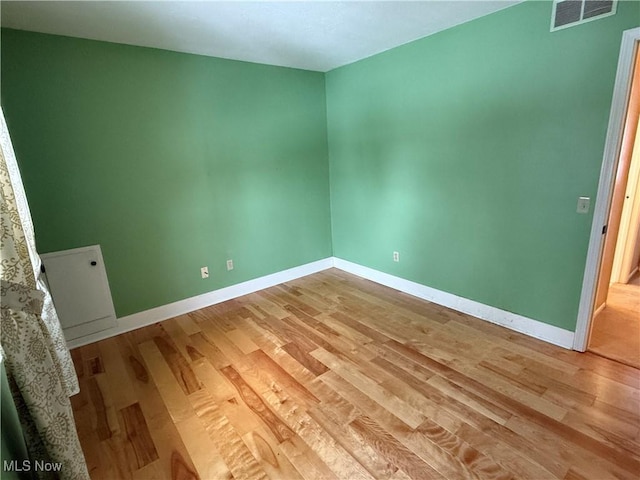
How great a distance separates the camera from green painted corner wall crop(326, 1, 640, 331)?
2062 millimetres

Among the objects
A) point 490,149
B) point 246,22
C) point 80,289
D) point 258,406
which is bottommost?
point 258,406

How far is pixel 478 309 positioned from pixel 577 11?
2220 millimetres

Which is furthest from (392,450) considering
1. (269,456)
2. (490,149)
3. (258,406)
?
(490,149)

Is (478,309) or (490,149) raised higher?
(490,149)

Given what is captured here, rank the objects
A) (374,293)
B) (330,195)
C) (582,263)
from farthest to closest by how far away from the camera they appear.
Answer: (330,195)
(374,293)
(582,263)

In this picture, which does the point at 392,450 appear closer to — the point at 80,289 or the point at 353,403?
the point at 353,403

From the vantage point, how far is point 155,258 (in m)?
2.89

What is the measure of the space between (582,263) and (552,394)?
0.92 meters

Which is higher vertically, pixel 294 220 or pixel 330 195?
pixel 330 195

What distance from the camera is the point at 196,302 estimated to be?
3.18m

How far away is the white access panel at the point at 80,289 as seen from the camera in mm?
2453

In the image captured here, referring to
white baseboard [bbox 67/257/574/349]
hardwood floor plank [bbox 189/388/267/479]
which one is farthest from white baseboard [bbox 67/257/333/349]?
hardwood floor plank [bbox 189/388/267/479]

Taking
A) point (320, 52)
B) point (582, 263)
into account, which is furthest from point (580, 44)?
point (320, 52)

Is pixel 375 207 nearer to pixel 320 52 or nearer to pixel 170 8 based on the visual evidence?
pixel 320 52
